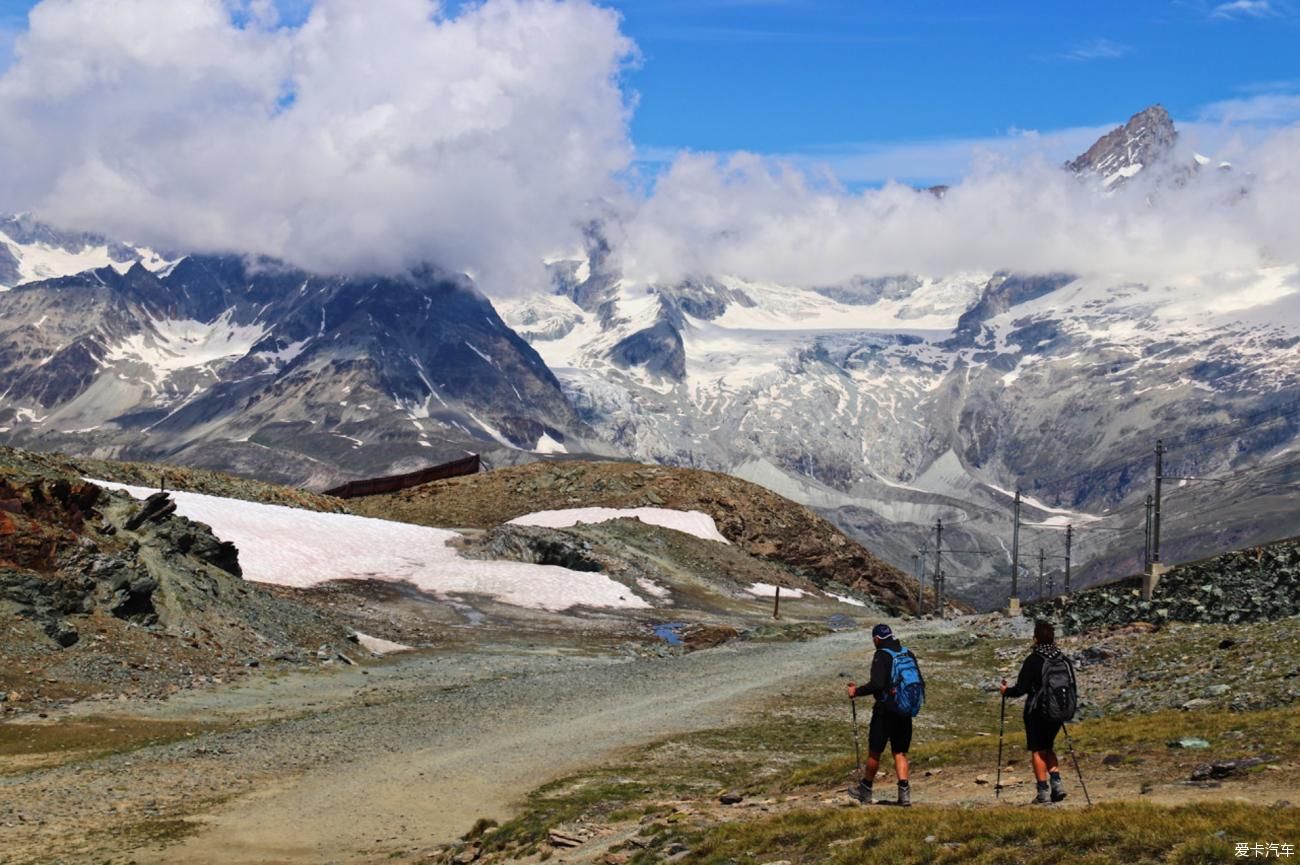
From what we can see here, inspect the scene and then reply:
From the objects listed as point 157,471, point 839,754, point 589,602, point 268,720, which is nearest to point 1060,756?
point 839,754

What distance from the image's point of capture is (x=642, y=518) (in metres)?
116

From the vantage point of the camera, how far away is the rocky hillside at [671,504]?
118812 millimetres

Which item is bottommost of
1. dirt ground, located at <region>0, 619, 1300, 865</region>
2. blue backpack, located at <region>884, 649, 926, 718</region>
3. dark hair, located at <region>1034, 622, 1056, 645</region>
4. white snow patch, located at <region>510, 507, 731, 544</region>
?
dirt ground, located at <region>0, 619, 1300, 865</region>

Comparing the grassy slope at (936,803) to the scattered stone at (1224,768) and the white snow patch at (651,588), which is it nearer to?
the scattered stone at (1224,768)

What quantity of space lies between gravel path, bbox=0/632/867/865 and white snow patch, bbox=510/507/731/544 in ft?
194

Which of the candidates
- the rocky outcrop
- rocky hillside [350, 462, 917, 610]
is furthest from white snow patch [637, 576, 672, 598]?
the rocky outcrop

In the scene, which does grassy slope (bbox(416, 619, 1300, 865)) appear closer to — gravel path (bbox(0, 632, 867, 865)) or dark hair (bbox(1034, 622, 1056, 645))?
gravel path (bbox(0, 632, 867, 865))

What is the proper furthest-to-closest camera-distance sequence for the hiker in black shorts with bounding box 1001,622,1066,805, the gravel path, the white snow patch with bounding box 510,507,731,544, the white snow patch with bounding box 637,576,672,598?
1. the white snow patch with bounding box 510,507,731,544
2. the white snow patch with bounding box 637,576,672,598
3. the gravel path
4. the hiker in black shorts with bounding box 1001,622,1066,805

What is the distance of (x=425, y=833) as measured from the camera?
2689cm

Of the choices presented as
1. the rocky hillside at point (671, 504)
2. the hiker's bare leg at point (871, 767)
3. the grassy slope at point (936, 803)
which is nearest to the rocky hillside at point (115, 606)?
the grassy slope at point (936, 803)

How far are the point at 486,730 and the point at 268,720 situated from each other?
652cm

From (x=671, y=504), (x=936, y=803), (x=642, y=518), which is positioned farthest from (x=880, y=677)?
(x=671, y=504)

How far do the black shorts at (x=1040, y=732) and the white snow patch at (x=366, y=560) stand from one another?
182ft

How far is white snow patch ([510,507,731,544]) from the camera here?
114 metres
